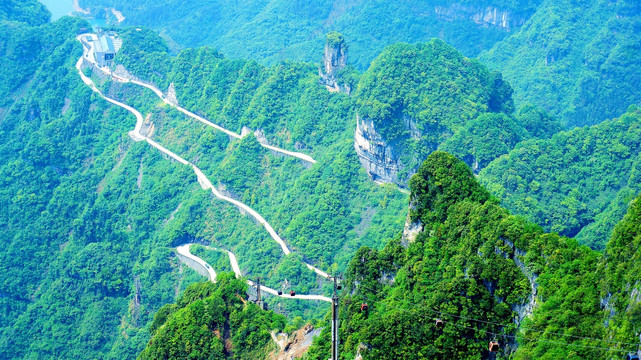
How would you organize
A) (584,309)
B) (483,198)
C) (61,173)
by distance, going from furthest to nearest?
(61,173) → (483,198) → (584,309)

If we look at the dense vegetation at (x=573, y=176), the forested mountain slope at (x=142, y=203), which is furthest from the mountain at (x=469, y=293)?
the dense vegetation at (x=573, y=176)

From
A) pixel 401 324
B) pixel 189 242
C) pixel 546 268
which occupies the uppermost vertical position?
pixel 546 268

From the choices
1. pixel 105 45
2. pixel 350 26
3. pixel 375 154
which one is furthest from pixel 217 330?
pixel 350 26

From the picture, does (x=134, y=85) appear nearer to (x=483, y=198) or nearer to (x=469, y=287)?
(x=483, y=198)

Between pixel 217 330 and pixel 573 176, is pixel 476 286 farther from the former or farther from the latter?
pixel 573 176

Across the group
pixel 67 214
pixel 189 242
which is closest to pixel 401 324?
pixel 189 242

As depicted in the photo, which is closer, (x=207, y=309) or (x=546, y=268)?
(x=546, y=268)
